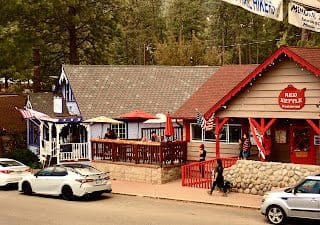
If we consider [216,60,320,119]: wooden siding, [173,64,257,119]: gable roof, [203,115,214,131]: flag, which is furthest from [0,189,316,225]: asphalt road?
[173,64,257,119]: gable roof

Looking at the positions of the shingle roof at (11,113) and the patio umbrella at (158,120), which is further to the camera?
the shingle roof at (11,113)

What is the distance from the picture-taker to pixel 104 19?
Result: 48719 mm

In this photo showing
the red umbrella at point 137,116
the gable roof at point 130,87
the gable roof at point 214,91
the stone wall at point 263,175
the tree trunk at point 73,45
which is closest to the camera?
the stone wall at point 263,175

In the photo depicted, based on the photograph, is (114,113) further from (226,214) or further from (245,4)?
(245,4)

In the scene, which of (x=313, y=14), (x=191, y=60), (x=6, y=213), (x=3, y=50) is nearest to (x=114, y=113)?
(x=3, y=50)

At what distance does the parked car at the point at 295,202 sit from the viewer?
16.9 meters

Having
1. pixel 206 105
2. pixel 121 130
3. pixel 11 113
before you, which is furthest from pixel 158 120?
pixel 11 113

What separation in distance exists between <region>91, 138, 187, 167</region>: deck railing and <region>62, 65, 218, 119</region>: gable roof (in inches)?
143

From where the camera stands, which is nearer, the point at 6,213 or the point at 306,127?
the point at 6,213

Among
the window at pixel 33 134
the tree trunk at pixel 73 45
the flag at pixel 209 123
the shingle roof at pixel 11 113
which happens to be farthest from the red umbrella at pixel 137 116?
the tree trunk at pixel 73 45

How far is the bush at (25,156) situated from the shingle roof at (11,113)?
6.52 meters

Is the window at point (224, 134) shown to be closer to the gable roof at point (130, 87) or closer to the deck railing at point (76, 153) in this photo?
the gable roof at point (130, 87)

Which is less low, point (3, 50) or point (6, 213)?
point (3, 50)

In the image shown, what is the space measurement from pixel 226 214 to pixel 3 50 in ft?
66.2
